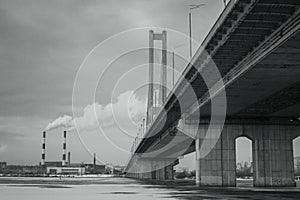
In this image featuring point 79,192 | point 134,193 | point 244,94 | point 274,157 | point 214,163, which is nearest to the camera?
point 134,193

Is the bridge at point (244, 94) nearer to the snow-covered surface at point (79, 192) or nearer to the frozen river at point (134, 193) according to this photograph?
the frozen river at point (134, 193)

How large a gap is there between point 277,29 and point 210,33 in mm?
6433

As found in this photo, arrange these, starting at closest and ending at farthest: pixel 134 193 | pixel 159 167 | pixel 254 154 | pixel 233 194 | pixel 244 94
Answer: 1. pixel 233 194
2. pixel 134 193
3. pixel 244 94
4. pixel 254 154
5. pixel 159 167

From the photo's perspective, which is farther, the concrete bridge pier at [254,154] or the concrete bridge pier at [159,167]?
the concrete bridge pier at [159,167]

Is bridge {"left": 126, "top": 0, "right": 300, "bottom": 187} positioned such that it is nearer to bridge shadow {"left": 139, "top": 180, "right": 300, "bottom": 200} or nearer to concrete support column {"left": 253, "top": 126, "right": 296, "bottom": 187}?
concrete support column {"left": 253, "top": 126, "right": 296, "bottom": 187}

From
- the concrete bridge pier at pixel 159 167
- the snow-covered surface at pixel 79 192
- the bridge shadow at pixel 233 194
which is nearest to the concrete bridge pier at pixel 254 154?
the snow-covered surface at pixel 79 192

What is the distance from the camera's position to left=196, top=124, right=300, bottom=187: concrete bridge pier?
Answer: 216ft

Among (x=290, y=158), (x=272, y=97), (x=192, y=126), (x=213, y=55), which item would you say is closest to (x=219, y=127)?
(x=192, y=126)

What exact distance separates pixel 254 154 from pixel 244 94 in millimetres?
20427

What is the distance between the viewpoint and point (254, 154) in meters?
68.6

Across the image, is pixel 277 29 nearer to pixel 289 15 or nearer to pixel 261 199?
pixel 289 15

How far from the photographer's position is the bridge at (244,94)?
100.0 feet

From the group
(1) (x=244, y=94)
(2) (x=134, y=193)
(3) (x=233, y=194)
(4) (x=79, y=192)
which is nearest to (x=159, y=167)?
(1) (x=244, y=94)

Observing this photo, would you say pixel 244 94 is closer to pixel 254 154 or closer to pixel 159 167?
pixel 254 154
